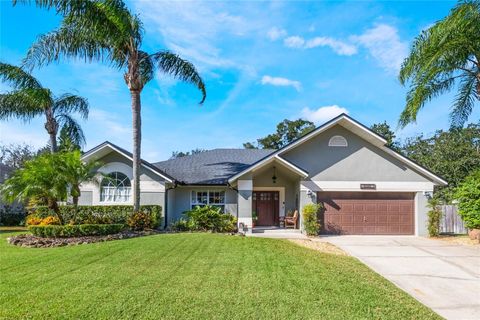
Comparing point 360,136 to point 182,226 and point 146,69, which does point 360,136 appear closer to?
point 182,226

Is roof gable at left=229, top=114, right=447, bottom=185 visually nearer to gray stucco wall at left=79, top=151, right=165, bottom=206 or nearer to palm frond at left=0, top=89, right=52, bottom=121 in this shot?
gray stucco wall at left=79, top=151, right=165, bottom=206

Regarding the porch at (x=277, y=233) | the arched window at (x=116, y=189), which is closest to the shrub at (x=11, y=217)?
the arched window at (x=116, y=189)

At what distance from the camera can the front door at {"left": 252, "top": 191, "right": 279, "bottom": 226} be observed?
20.8 m

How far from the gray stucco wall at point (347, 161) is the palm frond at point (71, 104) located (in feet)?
42.7

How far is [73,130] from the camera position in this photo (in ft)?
75.4

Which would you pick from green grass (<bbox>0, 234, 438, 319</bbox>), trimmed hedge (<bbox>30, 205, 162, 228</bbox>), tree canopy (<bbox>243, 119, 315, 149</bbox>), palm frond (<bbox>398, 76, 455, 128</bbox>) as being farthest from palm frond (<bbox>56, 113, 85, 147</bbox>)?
tree canopy (<bbox>243, 119, 315, 149</bbox>)

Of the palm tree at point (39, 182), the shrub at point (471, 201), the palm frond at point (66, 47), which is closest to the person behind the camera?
the palm tree at point (39, 182)

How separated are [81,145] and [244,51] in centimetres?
1369

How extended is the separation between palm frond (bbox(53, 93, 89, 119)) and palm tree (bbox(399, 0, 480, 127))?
1816 centimetres

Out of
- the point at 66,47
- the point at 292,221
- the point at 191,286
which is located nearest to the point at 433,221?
the point at 292,221

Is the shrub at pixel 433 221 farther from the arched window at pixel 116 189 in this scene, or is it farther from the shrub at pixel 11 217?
the shrub at pixel 11 217

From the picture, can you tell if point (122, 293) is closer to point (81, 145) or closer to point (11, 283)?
point (11, 283)

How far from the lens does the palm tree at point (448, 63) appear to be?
44.3 feet

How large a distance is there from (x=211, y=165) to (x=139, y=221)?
733 cm
